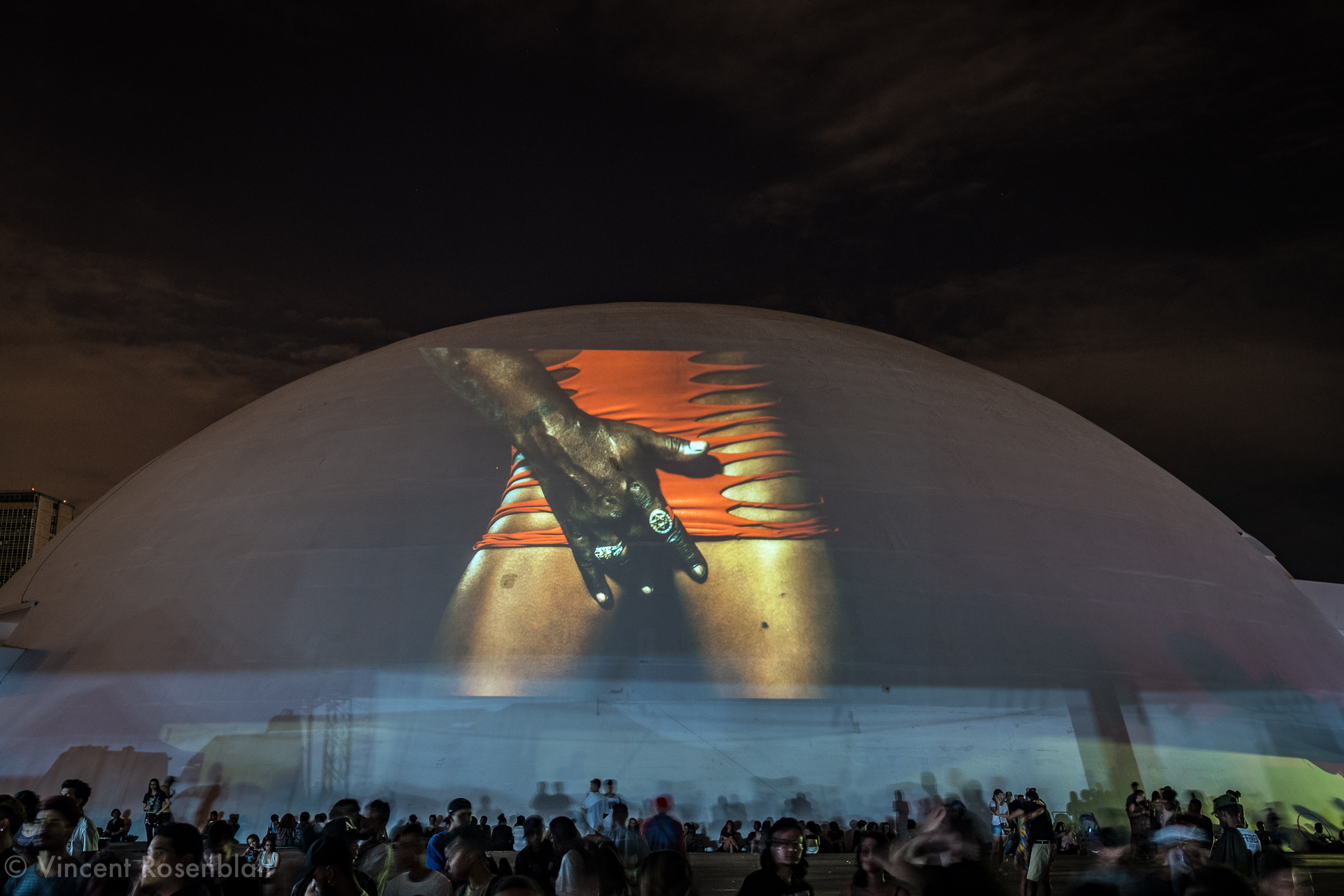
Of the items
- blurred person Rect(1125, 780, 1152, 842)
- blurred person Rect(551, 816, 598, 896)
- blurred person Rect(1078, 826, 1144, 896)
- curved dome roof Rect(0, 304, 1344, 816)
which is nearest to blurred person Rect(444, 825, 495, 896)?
blurred person Rect(551, 816, 598, 896)

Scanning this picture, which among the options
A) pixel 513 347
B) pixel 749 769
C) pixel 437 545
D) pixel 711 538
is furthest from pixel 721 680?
pixel 513 347

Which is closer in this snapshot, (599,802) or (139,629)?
(599,802)

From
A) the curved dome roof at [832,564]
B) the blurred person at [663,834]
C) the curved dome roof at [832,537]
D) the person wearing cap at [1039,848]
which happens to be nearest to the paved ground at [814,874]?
the person wearing cap at [1039,848]

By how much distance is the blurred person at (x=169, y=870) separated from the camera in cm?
362

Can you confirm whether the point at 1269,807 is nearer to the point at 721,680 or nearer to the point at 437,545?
the point at 721,680

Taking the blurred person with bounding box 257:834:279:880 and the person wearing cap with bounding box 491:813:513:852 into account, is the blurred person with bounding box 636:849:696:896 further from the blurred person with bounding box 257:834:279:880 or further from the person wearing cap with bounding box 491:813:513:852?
the person wearing cap with bounding box 491:813:513:852

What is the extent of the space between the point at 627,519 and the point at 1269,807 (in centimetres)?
891

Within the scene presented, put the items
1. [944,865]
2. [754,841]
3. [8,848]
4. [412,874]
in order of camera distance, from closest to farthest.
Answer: [944,865]
[412,874]
[8,848]
[754,841]

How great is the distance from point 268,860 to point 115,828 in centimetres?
349

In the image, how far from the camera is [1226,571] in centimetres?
1520

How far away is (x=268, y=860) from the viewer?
351 inches

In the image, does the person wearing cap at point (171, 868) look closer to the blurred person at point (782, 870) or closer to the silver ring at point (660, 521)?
the blurred person at point (782, 870)

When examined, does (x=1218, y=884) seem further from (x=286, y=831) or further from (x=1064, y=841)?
(x=286, y=831)

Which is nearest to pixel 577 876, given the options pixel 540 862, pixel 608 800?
pixel 540 862
